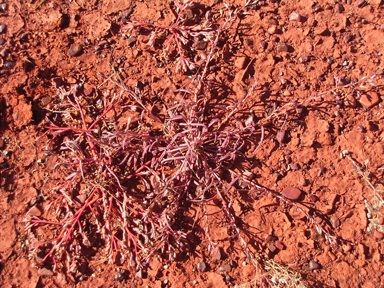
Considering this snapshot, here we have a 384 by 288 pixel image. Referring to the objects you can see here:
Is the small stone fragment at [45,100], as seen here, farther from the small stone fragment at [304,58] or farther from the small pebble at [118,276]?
the small stone fragment at [304,58]

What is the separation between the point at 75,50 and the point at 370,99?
3.11 m

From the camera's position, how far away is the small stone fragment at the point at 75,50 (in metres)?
3.27

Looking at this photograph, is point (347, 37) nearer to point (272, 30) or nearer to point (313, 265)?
point (272, 30)

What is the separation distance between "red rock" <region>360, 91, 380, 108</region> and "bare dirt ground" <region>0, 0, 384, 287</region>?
0.01 metres

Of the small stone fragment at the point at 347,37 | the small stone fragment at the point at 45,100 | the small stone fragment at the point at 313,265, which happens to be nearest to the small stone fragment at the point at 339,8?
the small stone fragment at the point at 347,37

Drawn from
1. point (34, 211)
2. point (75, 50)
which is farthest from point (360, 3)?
point (34, 211)

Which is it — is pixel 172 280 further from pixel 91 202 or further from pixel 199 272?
pixel 91 202

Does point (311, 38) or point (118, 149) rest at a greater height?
point (311, 38)

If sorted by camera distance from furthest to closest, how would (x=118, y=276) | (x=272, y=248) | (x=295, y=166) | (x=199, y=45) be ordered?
1. (x=199, y=45)
2. (x=295, y=166)
3. (x=272, y=248)
4. (x=118, y=276)

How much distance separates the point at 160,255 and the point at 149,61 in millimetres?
1972

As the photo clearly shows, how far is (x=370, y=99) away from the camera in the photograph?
10.5 ft

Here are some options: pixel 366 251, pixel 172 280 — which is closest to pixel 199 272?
pixel 172 280

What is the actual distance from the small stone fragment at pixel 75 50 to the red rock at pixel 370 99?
2.99 m

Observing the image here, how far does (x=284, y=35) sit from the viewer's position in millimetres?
3336
